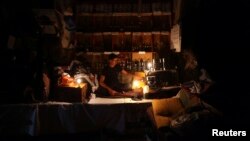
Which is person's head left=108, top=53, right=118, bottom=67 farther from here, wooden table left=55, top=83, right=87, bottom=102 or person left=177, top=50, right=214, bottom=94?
wooden table left=55, top=83, right=87, bottom=102

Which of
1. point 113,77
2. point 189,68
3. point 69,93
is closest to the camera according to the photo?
point 69,93

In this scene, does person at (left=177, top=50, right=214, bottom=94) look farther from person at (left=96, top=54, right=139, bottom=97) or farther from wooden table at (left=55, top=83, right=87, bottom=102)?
wooden table at (left=55, top=83, right=87, bottom=102)

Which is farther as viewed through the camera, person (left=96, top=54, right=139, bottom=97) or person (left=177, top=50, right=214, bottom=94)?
person (left=177, top=50, right=214, bottom=94)

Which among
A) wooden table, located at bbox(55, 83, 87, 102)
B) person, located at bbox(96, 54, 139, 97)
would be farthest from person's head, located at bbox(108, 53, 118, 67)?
wooden table, located at bbox(55, 83, 87, 102)

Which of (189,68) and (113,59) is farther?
(189,68)

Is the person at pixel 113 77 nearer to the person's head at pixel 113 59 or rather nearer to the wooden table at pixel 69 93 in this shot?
the person's head at pixel 113 59

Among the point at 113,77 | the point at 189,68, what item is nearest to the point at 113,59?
the point at 113,77

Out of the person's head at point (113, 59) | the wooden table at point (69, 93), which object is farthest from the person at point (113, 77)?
the wooden table at point (69, 93)

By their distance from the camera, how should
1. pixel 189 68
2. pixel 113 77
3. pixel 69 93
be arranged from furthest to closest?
pixel 189 68
pixel 113 77
pixel 69 93

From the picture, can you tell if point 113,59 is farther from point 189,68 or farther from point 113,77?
point 189,68

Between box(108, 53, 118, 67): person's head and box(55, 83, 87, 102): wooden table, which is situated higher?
box(108, 53, 118, 67): person's head

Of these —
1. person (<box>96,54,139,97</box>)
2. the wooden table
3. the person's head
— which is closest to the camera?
the wooden table

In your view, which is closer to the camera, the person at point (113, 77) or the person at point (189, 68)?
the person at point (113, 77)

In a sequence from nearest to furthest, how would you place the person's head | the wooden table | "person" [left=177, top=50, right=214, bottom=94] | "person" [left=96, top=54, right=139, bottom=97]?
the wooden table < "person" [left=96, top=54, right=139, bottom=97] < the person's head < "person" [left=177, top=50, right=214, bottom=94]
